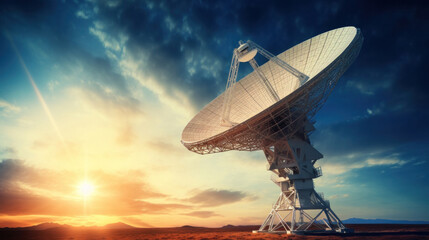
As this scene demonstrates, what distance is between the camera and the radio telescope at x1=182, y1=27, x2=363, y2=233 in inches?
938

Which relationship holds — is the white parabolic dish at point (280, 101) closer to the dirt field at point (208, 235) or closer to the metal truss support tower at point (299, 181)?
the metal truss support tower at point (299, 181)

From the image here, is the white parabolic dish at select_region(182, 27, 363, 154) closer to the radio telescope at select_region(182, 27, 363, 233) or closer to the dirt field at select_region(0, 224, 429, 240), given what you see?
the radio telescope at select_region(182, 27, 363, 233)

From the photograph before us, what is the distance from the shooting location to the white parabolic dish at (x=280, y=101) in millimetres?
23000

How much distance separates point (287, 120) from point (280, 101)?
516 centimetres

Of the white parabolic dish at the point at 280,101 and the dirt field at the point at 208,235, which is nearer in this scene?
the white parabolic dish at the point at 280,101

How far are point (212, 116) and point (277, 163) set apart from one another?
10.3 metres

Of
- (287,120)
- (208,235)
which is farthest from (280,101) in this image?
(208,235)

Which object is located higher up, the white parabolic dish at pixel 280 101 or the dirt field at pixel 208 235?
the white parabolic dish at pixel 280 101

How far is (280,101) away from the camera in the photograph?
22.4 metres

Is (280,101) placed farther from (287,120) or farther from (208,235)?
(208,235)

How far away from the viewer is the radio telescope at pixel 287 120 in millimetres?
23812

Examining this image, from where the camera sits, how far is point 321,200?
1136 inches

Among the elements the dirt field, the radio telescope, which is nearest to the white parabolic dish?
the radio telescope

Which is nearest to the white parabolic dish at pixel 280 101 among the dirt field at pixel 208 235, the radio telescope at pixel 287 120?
the radio telescope at pixel 287 120
